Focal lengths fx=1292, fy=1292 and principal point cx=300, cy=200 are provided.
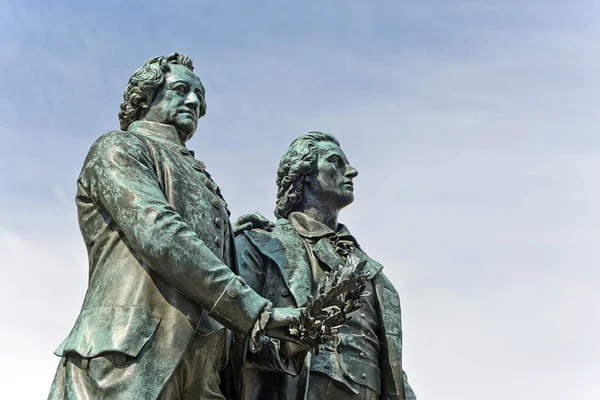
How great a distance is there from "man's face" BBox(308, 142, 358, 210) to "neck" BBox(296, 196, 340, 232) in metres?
0.04

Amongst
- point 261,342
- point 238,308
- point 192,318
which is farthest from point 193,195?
point 261,342

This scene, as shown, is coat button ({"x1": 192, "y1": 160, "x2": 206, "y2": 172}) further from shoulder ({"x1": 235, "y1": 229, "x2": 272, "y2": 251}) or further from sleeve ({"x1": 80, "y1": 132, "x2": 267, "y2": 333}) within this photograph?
shoulder ({"x1": 235, "y1": 229, "x2": 272, "y2": 251})

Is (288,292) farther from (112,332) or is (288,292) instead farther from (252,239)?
(112,332)

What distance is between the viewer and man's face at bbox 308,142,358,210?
11812mm

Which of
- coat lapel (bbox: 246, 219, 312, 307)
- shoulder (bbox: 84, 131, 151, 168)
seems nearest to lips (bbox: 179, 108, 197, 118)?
shoulder (bbox: 84, 131, 151, 168)

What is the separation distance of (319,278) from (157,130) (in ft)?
Answer: 7.06

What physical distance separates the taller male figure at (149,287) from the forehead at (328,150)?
251 cm

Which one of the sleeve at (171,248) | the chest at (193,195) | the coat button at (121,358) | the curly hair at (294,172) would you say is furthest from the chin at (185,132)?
Answer: the coat button at (121,358)

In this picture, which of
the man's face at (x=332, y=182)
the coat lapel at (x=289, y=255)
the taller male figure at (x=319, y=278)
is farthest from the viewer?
the man's face at (x=332, y=182)

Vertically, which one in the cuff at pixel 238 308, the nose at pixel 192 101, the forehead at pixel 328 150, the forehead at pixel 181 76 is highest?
the forehead at pixel 328 150

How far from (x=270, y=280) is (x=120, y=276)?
2221 millimetres

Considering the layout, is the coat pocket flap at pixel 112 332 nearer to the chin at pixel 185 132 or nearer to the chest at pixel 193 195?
the chest at pixel 193 195

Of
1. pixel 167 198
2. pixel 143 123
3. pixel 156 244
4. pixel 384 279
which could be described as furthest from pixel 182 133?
pixel 384 279

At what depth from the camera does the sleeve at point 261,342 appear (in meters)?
9.59
